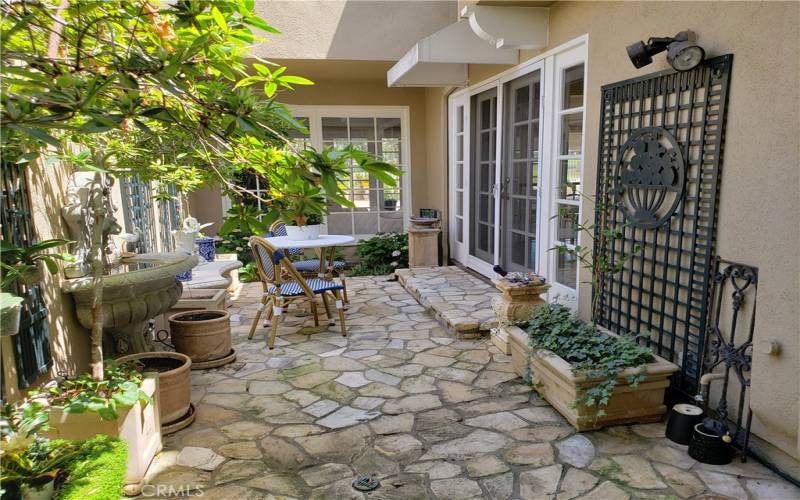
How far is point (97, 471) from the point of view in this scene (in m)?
1.82

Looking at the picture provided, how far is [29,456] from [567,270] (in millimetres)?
3800

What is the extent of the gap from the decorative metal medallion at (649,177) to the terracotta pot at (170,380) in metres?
2.97

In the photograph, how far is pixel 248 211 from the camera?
76.0 inches

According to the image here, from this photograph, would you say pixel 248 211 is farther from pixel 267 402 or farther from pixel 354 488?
pixel 267 402

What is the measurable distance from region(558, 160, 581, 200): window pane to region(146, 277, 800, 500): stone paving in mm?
1458

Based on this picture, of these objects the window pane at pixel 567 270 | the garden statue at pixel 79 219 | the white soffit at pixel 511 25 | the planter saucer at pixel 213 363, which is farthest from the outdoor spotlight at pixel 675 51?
the planter saucer at pixel 213 363

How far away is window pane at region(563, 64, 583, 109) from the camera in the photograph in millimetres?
4000

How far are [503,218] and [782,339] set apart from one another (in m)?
3.40

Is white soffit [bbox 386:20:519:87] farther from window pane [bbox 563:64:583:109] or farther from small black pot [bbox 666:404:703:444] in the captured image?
small black pot [bbox 666:404:703:444]

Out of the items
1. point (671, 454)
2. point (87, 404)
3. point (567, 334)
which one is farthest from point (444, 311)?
point (87, 404)

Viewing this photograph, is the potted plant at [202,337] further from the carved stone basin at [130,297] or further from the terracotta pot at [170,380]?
the terracotta pot at [170,380]

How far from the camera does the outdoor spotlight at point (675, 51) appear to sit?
2604mm

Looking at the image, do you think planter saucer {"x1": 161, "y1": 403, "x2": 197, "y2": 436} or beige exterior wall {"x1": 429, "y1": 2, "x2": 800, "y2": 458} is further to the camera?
planter saucer {"x1": 161, "y1": 403, "x2": 197, "y2": 436}

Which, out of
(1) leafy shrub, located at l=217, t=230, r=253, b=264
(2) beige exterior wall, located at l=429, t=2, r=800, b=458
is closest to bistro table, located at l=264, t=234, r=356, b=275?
(1) leafy shrub, located at l=217, t=230, r=253, b=264
